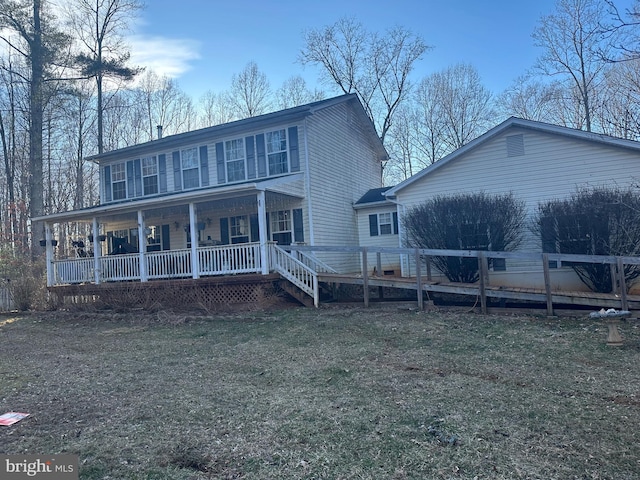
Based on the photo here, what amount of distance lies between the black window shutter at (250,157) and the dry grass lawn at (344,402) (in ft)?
25.6

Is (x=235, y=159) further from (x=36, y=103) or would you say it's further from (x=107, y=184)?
(x=36, y=103)

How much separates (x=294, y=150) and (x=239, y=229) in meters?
3.54

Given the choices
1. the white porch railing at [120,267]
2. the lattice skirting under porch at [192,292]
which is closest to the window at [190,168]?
the white porch railing at [120,267]

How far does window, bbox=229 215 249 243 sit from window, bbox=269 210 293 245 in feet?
3.43

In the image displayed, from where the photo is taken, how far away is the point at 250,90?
112 ft

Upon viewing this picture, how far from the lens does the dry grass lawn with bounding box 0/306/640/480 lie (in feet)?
11.4

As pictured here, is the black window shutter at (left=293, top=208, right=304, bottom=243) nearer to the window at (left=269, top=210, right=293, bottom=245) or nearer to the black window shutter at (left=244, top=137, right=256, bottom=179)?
the window at (left=269, top=210, right=293, bottom=245)

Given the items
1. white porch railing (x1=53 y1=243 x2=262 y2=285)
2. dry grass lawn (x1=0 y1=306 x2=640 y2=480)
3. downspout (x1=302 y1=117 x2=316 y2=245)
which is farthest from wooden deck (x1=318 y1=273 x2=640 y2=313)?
downspout (x1=302 y1=117 x2=316 y2=245)

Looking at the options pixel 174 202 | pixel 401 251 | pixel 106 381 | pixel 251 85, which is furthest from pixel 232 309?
pixel 251 85

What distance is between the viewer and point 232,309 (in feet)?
39.4

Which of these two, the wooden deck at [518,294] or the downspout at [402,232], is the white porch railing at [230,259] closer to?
the wooden deck at [518,294]

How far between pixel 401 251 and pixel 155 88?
29.9 metres

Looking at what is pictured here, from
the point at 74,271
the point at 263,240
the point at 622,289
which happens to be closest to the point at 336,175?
the point at 263,240

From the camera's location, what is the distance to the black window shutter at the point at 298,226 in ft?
49.2
